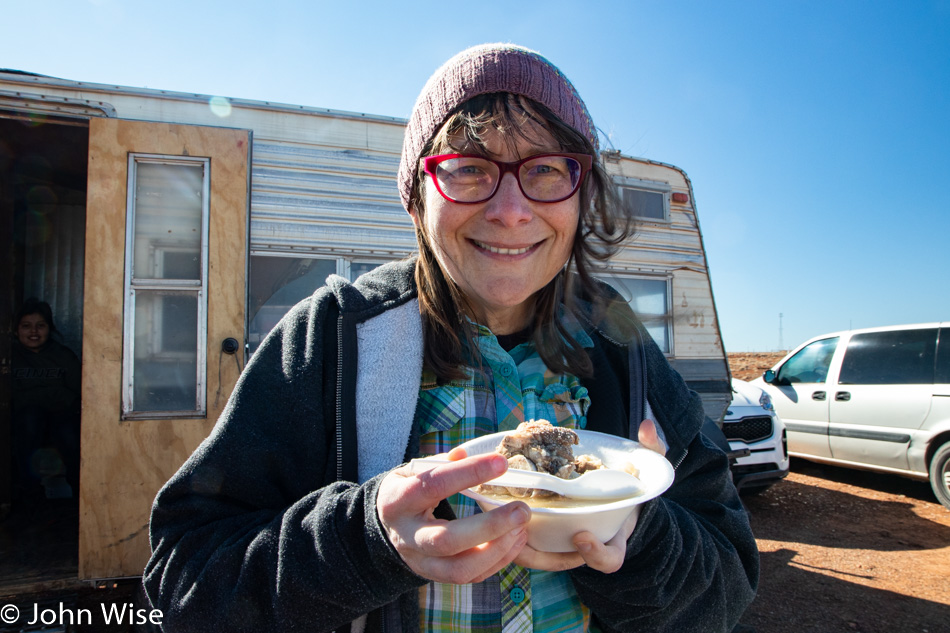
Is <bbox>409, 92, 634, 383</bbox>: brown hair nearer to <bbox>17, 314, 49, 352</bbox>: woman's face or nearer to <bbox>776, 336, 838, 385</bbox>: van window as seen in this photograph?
<bbox>17, 314, 49, 352</bbox>: woman's face

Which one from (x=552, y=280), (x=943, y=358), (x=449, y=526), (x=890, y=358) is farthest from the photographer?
(x=890, y=358)

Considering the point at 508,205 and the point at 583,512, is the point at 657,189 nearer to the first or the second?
the point at 508,205

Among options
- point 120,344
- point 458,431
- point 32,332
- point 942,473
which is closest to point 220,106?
point 120,344

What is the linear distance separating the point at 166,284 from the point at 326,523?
340cm

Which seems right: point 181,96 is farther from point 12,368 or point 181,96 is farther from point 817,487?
point 817,487

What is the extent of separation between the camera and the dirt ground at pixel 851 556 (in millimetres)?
4223

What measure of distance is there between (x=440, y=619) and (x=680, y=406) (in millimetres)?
896

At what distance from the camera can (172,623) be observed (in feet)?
3.72

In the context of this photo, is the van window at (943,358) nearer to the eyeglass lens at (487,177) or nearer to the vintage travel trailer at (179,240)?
the vintage travel trailer at (179,240)

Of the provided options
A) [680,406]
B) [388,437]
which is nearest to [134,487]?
[388,437]

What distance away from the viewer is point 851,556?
542 centimetres

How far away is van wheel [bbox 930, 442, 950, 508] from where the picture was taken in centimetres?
638

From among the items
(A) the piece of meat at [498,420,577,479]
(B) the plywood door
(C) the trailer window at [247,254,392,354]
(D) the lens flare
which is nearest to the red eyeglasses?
(A) the piece of meat at [498,420,577,479]

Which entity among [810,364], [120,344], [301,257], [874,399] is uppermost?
[301,257]
